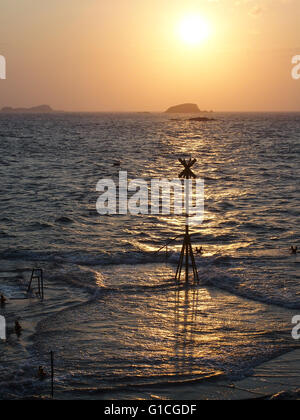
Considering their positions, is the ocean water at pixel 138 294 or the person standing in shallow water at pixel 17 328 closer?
the ocean water at pixel 138 294

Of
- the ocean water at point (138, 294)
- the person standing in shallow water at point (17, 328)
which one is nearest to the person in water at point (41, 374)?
the ocean water at point (138, 294)

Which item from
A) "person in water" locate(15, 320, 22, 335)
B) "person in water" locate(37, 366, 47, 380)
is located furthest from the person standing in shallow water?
"person in water" locate(37, 366, 47, 380)

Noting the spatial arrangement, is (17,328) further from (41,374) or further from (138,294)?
(138,294)

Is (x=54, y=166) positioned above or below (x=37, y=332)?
above

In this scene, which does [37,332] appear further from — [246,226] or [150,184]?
[150,184]

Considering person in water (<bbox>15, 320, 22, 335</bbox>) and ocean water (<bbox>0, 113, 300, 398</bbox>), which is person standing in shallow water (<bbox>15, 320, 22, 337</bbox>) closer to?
person in water (<bbox>15, 320, 22, 335</bbox>)

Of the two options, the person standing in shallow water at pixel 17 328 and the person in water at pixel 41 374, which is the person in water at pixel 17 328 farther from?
the person in water at pixel 41 374

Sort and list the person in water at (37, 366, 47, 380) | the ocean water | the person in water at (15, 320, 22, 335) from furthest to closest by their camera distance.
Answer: the person in water at (15, 320, 22, 335)
the ocean water
the person in water at (37, 366, 47, 380)

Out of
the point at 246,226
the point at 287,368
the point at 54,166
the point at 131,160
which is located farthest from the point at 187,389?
the point at 131,160

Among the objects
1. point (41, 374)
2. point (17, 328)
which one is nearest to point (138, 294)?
point (17, 328)
